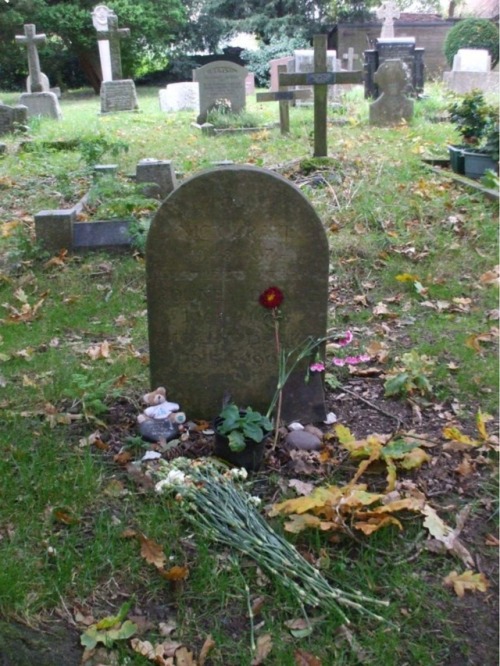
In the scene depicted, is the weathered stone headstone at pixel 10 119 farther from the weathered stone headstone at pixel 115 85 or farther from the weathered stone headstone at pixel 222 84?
the weathered stone headstone at pixel 115 85

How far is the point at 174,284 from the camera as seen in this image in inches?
132

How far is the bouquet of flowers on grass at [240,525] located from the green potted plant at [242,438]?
85 millimetres

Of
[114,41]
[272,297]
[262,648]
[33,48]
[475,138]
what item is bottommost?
[262,648]

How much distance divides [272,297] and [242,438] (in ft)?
2.34

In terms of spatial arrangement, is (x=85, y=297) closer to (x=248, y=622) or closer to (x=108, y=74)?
(x=248, y=622)

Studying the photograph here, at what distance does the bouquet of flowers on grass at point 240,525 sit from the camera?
236cm

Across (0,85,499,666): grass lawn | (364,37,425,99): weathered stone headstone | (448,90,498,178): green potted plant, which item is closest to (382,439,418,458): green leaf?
(0,85,499,666): grass lawn

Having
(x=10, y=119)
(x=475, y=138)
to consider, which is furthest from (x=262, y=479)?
(x=10, y=119)

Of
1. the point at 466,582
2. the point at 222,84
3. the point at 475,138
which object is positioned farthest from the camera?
the point at 222,84

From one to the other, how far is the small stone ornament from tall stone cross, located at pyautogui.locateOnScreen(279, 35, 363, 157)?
20.1ft

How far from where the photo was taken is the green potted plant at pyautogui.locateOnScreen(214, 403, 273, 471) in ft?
9.88

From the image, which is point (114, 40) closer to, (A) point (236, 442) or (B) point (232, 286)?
(B) point (232, 286)

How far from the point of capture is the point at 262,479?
306 cm

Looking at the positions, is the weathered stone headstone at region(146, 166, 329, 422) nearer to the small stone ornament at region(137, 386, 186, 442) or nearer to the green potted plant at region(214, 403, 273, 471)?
the small stone ornament at region(137, 386, 186, 442)
